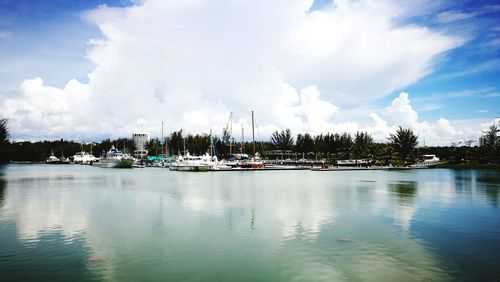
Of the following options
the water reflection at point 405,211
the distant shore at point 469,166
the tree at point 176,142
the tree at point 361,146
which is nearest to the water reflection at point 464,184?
the water reflection at point 405,211

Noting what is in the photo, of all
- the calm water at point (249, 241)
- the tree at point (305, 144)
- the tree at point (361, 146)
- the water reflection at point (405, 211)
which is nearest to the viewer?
the calm water at point (249, 241)

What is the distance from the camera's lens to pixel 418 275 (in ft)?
48.3

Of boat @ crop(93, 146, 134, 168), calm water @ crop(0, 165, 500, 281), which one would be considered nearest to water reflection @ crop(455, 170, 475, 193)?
calm water @ crop(0, 165, 500, 281)

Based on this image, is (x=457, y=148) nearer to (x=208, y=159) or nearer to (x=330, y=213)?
(x=208, y=159)

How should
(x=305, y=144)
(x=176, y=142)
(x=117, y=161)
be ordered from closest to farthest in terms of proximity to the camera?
(x=117, y=161) → (x=305, y=144) → (x=176, y=142)

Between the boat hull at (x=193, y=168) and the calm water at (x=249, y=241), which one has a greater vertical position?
the boat hull at (x=193, y=168)

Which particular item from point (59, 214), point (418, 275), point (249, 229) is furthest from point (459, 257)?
point (59, 214)

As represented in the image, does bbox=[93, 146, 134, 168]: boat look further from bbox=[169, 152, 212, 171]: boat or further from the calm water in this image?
the calm water

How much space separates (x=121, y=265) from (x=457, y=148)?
137271 millimetres

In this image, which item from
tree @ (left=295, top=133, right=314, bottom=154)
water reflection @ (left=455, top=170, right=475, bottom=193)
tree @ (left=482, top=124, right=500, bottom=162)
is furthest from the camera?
tree @ (left=295, top=133, right=314, bottom=154)

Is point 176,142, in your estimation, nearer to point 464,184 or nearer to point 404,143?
point 404,143

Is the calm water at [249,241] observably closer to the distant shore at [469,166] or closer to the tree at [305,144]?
the distant shore at [469,166]

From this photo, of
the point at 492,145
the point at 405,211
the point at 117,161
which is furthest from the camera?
the point at 117,161

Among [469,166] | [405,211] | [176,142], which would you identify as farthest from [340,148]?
[405,211]
